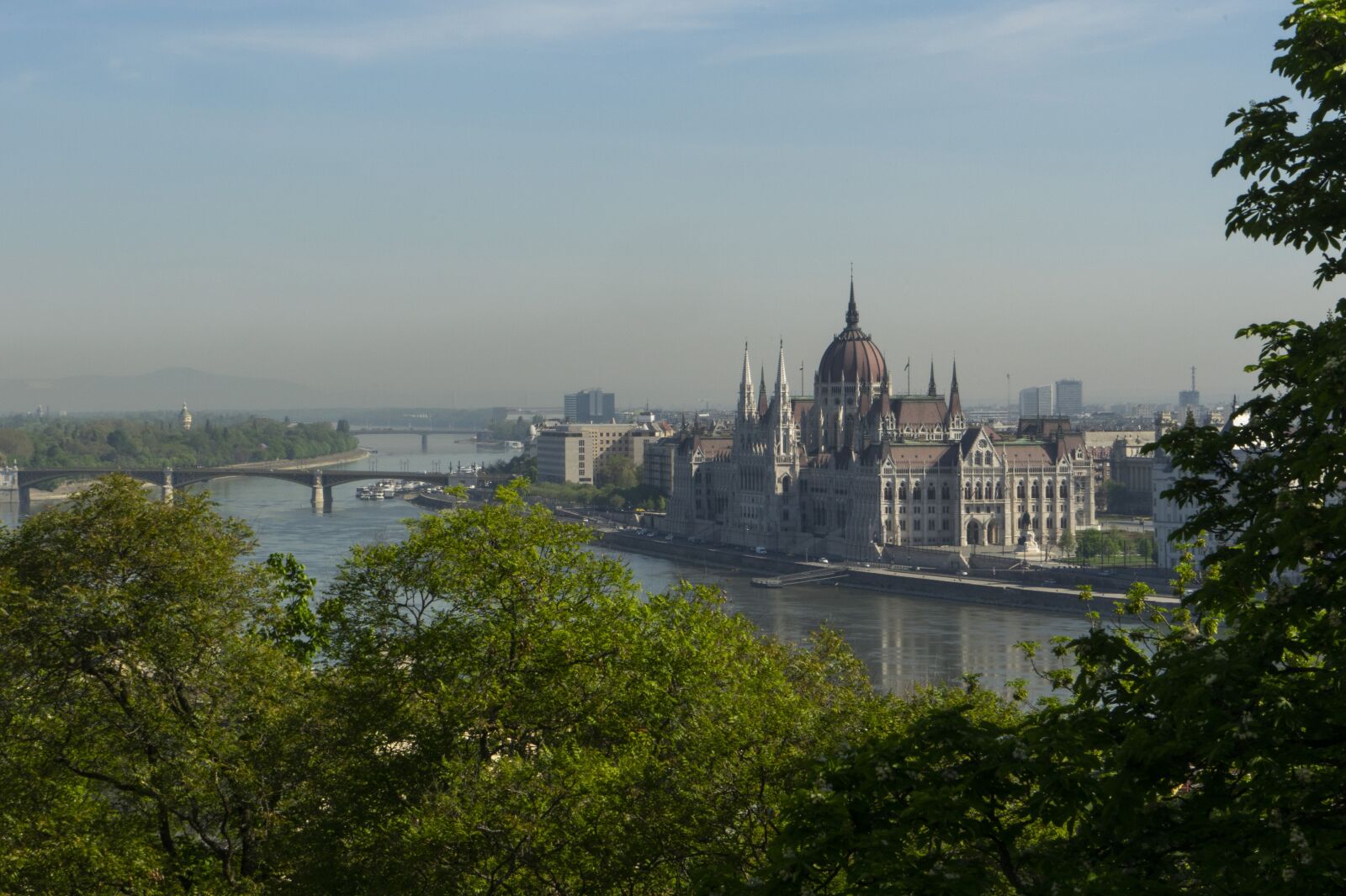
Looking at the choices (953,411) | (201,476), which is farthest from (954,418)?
(201,476)

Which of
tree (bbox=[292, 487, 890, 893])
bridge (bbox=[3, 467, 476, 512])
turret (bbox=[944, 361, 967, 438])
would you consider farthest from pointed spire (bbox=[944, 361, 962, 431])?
tree (bbox=[292, 487, 890, 893])

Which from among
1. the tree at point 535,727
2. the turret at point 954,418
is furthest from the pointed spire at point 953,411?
the tree at point 535,727

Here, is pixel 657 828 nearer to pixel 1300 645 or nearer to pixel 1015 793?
pixel 1015 793

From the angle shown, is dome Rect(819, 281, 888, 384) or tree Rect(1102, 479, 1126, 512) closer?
dome Rect(819, 281, 888, 384)

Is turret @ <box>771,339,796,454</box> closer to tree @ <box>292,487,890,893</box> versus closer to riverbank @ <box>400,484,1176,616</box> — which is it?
riverbank @ <box>400,484,1176,616</box>

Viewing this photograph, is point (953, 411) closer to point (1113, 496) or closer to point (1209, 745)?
point (1113, 496)

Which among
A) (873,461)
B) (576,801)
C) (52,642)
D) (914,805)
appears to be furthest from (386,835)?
(873,461)
